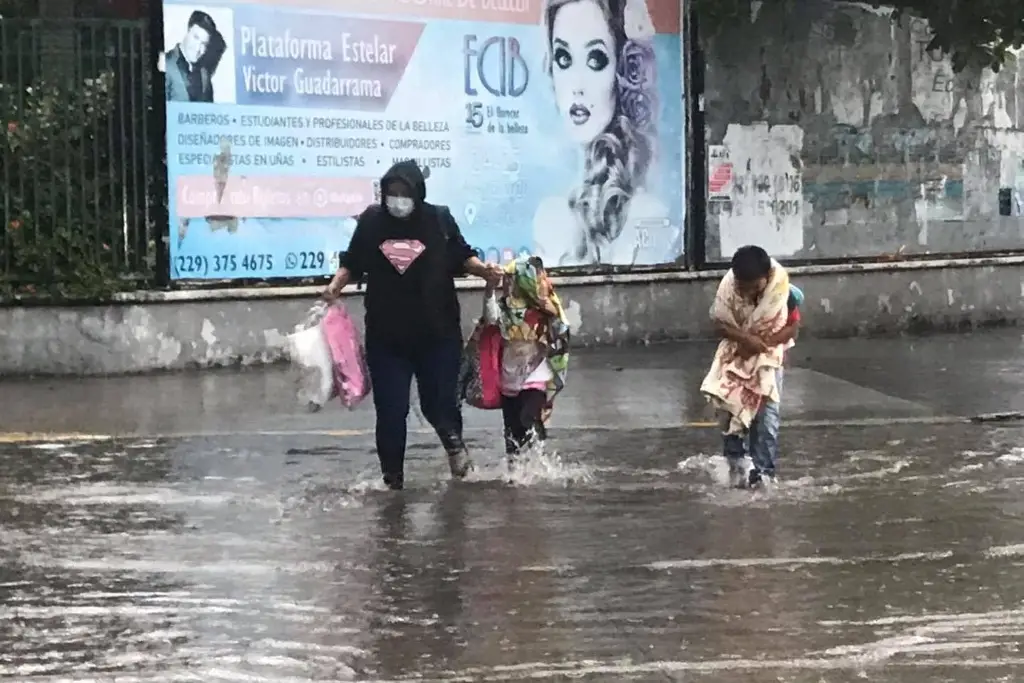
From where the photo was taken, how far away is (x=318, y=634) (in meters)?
5.10

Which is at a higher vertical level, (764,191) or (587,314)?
(764,191)

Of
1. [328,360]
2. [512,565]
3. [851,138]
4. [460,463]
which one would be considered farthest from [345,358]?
[851,138]

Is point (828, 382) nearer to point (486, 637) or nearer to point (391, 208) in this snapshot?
point (391, 208)

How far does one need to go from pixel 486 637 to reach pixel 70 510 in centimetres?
284

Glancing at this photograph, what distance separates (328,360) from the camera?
7.68 metres

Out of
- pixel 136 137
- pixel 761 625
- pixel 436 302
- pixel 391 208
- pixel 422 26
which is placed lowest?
pixel 761 625

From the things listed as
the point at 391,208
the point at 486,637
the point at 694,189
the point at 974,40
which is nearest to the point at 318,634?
the point at 486,637

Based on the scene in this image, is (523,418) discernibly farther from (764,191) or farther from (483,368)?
(764,191)

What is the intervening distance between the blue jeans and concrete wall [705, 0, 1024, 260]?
637 centimetres

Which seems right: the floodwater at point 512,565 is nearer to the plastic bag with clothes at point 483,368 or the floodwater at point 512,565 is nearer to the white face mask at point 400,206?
the plastic bag with clothes at point 483,368

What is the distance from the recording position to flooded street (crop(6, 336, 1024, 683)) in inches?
192

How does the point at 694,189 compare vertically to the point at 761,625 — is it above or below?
above

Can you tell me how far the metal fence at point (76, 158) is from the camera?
36.4 ft

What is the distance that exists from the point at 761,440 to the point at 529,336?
4.46ft
